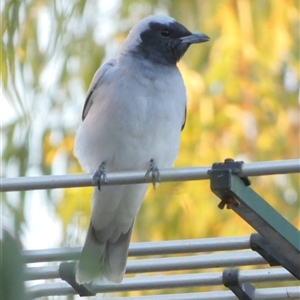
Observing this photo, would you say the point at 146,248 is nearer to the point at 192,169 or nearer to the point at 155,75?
the point at 192,169

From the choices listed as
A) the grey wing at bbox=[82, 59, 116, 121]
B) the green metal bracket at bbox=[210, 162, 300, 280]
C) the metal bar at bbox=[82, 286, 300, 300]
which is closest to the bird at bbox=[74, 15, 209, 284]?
the grey wing at bbox=[82, 59, 116, 121]

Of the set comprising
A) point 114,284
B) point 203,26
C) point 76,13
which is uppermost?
point 203,26

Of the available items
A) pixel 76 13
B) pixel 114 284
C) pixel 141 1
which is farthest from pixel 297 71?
pixel 76 13

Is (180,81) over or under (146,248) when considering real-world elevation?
over

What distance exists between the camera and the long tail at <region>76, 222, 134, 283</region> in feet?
8.61

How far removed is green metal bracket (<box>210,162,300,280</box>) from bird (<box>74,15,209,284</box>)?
1370mm

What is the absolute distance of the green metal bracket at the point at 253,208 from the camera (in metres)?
1.78

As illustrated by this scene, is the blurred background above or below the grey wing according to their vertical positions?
above

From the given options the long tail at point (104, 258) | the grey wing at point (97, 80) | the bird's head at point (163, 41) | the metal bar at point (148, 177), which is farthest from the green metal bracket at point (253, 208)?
the bird's head at point (163, 41)

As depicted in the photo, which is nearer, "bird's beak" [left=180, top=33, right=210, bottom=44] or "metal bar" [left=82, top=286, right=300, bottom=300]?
"metal bar" [left=82, top=286, right=300, bottom=300]

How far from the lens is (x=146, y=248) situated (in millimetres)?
2230

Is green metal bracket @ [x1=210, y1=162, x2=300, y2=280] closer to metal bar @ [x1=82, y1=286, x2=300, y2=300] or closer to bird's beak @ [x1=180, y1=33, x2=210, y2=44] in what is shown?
metal bar @ [x1=82, y1=286, x2=300, y2=300]

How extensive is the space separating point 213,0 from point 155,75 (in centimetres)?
238

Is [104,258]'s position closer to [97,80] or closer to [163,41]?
[97,80]
